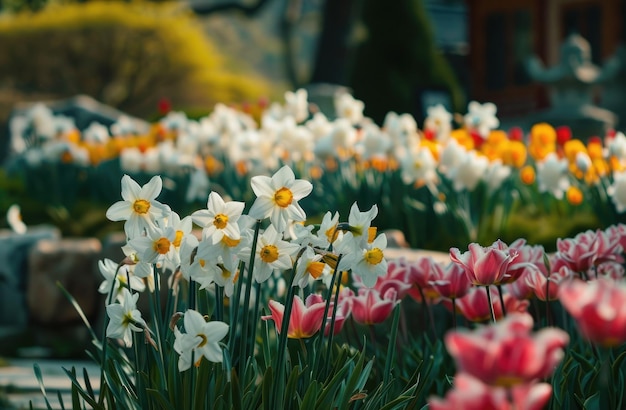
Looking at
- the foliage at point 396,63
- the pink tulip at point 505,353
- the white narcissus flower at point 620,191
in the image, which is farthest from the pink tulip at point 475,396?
the foliage at point 396,63

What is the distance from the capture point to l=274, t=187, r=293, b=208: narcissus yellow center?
1801mm

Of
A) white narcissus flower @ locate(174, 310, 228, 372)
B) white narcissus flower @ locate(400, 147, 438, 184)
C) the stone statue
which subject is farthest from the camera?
the stone statue

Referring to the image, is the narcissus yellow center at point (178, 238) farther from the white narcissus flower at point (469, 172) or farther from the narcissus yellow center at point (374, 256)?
the white narcissus flower at point (469, 172)

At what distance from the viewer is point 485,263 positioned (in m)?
1.89

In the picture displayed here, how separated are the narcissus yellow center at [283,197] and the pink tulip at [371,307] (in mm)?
553

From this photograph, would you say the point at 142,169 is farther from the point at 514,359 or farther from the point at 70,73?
the point at 70,73

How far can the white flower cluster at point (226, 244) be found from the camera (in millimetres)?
1780

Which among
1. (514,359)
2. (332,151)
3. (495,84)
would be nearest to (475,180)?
(332,151)

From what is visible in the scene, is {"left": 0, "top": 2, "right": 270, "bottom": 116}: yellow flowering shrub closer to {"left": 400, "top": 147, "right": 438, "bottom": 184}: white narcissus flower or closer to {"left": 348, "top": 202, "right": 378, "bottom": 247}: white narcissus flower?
{"left": 400, "top": 147, "right": 438, "bottom": 184}: white narcissus flower

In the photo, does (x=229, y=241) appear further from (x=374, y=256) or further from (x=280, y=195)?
(x=374, y=256)

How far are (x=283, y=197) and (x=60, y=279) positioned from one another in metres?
4.16

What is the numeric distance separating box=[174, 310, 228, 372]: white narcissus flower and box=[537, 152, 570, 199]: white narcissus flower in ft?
9.49

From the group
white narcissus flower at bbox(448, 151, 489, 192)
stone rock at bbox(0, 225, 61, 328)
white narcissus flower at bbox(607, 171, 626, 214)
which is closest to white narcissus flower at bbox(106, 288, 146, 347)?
white narcissus flower at bbox(607, 171, 626, 214)

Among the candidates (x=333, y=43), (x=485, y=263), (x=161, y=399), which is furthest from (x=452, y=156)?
(x=333, y=43)
